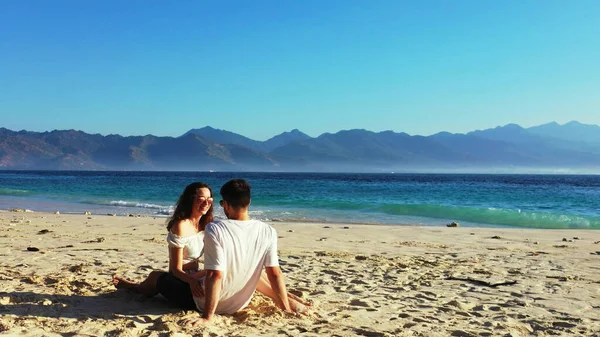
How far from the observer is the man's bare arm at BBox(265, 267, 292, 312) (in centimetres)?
460

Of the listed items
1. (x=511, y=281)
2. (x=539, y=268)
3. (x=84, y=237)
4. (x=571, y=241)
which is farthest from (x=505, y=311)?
(x=84, y=237)

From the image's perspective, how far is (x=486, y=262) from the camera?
845cm

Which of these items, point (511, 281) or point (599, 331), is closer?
point (599, 331)

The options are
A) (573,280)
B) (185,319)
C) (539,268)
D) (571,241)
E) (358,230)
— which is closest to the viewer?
(185,319)

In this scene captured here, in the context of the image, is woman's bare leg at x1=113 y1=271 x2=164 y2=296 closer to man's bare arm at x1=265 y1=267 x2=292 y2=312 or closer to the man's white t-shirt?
the man's white t-shirt

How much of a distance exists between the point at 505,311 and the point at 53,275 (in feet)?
17.8

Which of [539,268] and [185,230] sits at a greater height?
[185,230]

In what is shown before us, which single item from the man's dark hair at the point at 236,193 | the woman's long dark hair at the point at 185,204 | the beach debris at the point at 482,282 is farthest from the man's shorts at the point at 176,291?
the beach debris at the point at 482,282

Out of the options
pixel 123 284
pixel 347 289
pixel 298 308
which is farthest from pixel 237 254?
pixel 347 289

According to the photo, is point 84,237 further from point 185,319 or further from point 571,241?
point 571,241

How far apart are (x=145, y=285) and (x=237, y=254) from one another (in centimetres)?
157

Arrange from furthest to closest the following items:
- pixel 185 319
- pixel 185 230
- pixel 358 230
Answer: pixel 358 230 → pixel 185 230 → pixel 185 319

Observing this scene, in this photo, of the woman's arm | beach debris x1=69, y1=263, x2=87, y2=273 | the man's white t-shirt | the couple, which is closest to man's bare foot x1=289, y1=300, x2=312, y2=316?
the couple

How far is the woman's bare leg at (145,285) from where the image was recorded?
5.29 m
